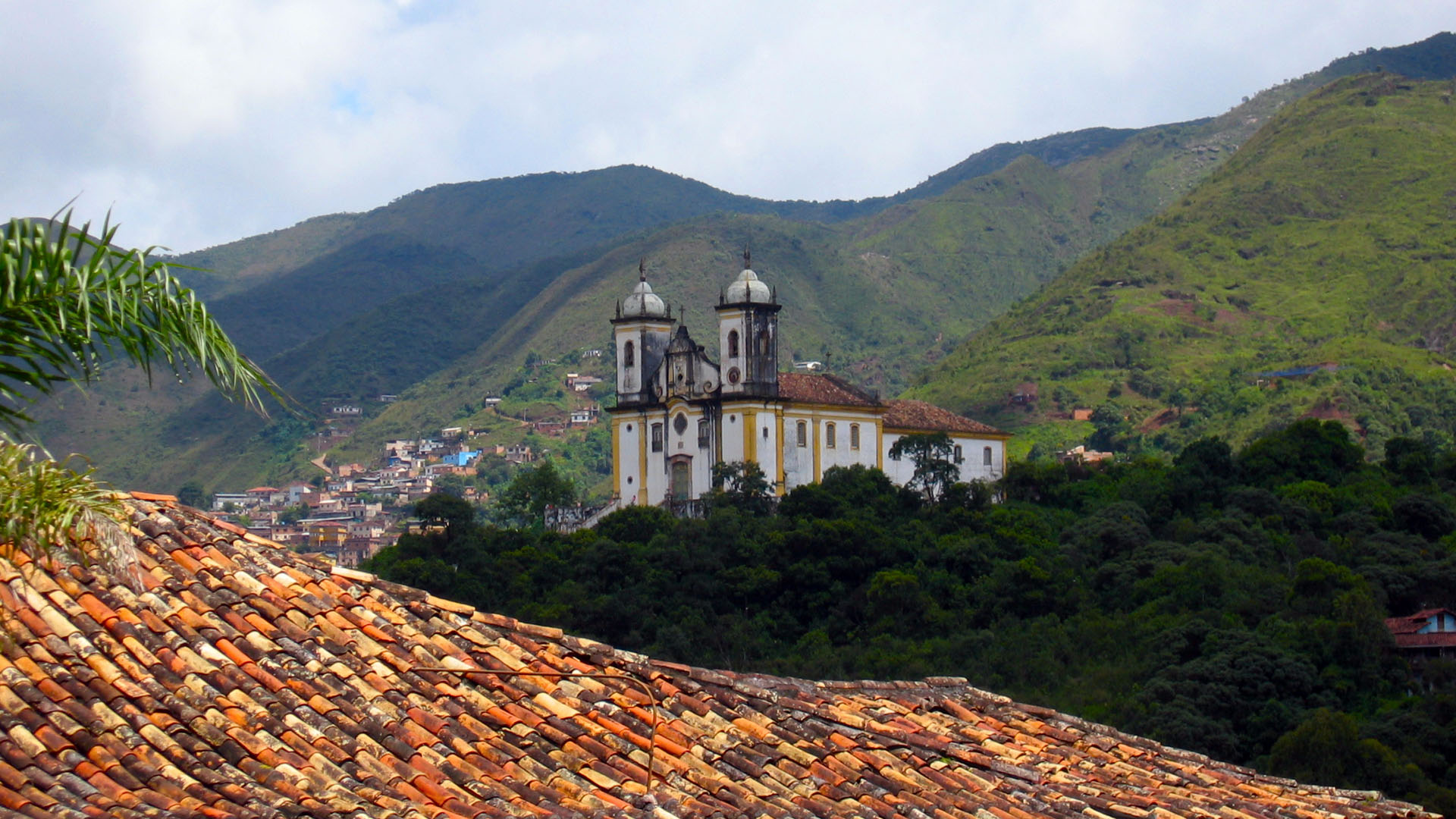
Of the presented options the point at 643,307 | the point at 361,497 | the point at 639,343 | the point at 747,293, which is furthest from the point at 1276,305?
the point at 361,497

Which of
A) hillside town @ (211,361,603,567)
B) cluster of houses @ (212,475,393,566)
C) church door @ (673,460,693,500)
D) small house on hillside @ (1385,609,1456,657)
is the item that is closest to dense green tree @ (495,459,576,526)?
church door @ (673,460,693,500)

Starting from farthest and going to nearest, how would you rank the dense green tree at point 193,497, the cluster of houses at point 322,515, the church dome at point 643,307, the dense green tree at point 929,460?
the dense green tree at point 193,497
the cluster of houses at point 322,515
the church dome at point 643,307
the dense green tree at point 929,460

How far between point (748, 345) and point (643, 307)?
510 cm

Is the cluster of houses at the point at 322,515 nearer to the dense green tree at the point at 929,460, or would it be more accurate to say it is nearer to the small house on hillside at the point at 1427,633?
the dense green tree at the point at 929,460

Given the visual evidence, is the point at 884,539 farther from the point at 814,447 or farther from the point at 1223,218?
the point at 1223,218

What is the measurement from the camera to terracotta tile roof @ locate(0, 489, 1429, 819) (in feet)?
27.7

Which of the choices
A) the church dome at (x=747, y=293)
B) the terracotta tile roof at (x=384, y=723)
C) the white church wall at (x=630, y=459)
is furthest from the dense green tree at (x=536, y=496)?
the terracotta tile roof at (x=384, y=723)

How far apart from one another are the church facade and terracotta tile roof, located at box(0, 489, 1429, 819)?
45.9 m

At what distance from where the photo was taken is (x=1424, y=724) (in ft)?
114

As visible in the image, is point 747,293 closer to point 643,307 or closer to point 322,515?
point 643,307

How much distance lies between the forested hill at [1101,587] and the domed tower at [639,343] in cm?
627

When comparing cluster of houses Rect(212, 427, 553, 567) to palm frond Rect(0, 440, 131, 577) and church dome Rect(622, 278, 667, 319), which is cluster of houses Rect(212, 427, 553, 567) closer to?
church dome Rect(622, 278, 667, 319)

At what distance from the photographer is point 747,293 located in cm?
6019

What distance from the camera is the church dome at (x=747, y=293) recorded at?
59.9 metres
